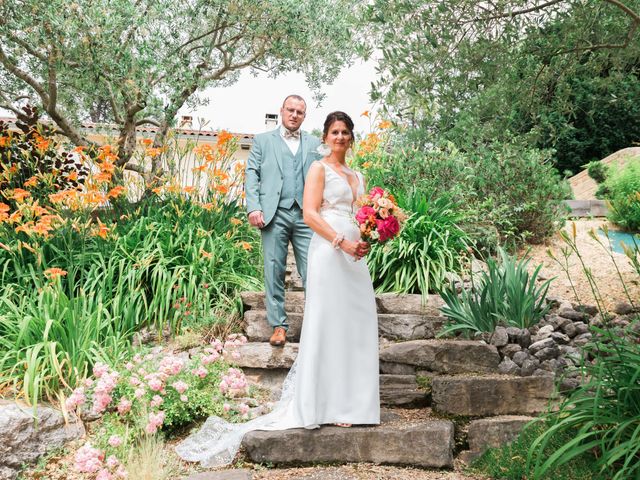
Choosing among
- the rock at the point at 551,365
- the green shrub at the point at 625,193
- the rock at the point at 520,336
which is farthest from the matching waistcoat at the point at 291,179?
the green shrub at the point at 625,193

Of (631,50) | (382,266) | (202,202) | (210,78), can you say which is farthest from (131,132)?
(631,50)

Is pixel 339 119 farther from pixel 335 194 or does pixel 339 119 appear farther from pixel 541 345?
pixel 541 345

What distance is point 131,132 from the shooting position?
405 inches

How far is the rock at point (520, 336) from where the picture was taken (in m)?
5.16

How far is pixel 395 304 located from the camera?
627 cm

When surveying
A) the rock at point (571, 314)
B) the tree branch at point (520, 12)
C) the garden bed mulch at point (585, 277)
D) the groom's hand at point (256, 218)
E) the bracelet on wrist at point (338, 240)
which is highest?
the tree branch at point (520, 12)

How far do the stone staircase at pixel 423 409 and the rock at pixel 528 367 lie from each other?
0.19 meters

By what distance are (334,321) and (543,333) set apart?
218 centimetres

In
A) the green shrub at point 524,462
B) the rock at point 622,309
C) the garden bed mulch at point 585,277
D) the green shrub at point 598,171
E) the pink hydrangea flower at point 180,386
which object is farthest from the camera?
the green shrub at point 598,171

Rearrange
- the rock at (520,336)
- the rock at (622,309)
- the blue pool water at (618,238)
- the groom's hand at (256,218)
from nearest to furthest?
the rock at (520,336)
the groom's hand at (256,218)
the rock at (622,309)
the blue pool water at (618,238)

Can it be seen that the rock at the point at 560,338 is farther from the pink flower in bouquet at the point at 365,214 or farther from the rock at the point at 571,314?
the pink flower in bouquet at the point at 365,214

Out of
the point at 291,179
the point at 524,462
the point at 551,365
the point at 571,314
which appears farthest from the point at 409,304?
the point at 524,462

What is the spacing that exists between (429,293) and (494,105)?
1.91 m

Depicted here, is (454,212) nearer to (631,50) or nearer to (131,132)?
(631,50)
